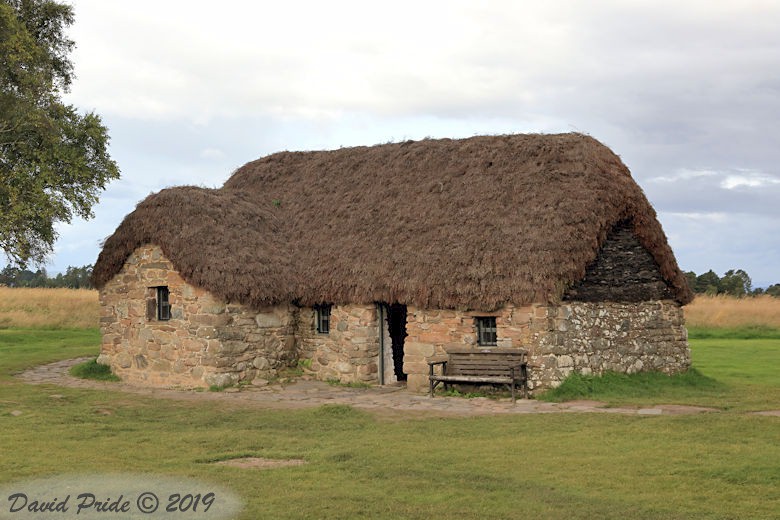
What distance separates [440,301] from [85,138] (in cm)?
1097

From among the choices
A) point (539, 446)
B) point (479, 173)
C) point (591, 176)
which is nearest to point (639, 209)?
point (591, 176)

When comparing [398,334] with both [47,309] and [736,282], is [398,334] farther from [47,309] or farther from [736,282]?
[736,282]

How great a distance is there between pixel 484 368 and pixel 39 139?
12.7m

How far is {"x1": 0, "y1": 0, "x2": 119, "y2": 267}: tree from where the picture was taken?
19391 mm

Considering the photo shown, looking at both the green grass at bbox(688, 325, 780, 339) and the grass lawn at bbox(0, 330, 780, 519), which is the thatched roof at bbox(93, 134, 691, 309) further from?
the green grass at bbox(688, 325, 780, 339)

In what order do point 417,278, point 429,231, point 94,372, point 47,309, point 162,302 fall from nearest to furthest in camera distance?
point 417,278
point 429,231
point 162,302
point 94,372
point 47,309

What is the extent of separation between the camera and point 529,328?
1677 centimetres

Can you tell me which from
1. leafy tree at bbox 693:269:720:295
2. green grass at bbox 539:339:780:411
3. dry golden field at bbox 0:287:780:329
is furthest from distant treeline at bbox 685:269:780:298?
green grass at bbox 539:339:780:411

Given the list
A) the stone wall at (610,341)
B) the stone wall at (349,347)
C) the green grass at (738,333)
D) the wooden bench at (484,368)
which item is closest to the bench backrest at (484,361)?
the wooden bench at (484,368)

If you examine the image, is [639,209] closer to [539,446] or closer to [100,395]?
[539,446]

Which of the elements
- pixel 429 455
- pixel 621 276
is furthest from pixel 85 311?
pixel 429 455

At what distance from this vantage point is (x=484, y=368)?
666 inches

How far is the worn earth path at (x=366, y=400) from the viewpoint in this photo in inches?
578

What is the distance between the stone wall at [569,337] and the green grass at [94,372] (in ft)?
25.0
